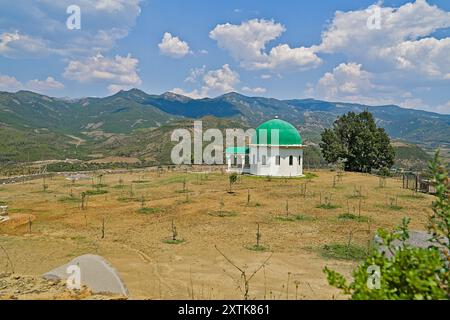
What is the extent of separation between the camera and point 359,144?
3969 cm

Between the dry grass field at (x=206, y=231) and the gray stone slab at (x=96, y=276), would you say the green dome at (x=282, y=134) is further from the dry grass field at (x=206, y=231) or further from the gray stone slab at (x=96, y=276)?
the gray stone slab at (x=96, y=276)

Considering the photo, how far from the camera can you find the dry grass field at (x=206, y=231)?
9.73m

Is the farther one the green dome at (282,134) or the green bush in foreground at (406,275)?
the green dome at (282,134)

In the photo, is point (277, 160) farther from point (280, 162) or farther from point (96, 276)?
point (96, 276)

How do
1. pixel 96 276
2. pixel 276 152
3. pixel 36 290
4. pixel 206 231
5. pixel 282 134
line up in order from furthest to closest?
pixel 282 134 < pixel 276 152 < pixel 206 231 < pixel 96 276 < pixel 36 290

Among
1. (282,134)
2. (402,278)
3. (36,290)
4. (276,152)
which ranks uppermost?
(282,134)

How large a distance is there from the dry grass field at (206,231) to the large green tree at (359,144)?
11.5 meters

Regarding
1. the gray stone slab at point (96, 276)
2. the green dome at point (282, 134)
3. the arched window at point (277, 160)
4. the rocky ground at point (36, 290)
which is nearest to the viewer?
the rocky ground at point (36, 290)

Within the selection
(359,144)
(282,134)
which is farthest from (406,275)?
(359,144)

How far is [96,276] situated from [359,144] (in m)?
36.3

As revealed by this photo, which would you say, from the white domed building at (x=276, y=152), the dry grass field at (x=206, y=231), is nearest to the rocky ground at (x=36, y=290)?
the dry grass field at (x=206, y=231)

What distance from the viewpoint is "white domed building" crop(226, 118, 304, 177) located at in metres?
35.2

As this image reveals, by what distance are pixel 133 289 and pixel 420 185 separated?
84.7 feet

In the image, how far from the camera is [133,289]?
882 cm
